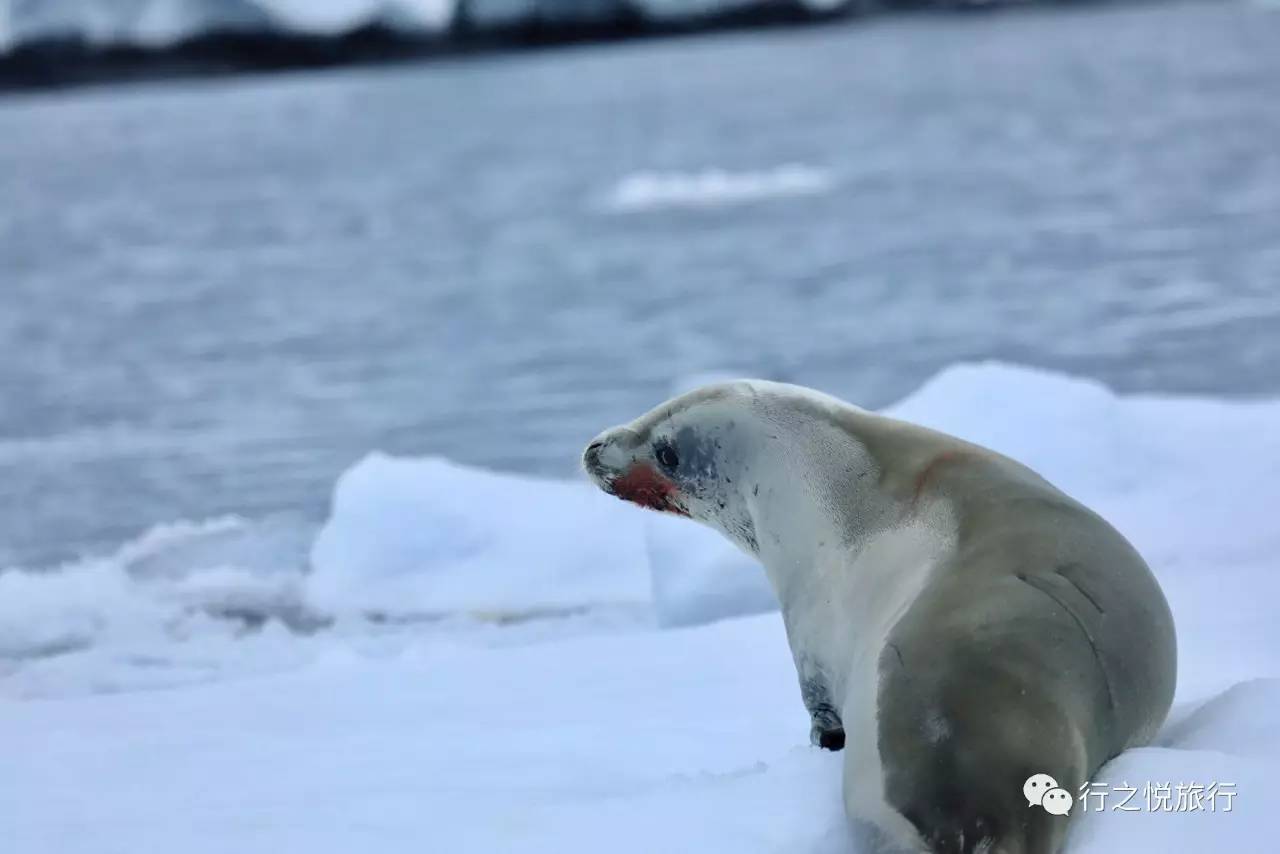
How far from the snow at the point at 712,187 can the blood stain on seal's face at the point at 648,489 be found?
13.6 metres

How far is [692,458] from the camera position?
7.79 ft

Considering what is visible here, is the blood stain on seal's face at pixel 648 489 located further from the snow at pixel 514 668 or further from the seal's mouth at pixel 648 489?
the snow at pixel 514 668

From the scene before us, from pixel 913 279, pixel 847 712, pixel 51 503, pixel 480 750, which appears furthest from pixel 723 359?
pixel 847 712

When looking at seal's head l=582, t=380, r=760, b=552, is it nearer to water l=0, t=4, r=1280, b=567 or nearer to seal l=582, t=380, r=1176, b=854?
seal l=582, t=380, r=1176, b=854

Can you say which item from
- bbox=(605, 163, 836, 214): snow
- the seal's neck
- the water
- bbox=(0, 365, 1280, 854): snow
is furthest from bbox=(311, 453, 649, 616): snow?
bbox=(605, 163, 836, 214): snow

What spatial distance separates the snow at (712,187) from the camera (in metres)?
16.3

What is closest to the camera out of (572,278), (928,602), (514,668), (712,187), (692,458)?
(928,602)

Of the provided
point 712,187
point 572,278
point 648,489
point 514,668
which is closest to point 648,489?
point 648,489

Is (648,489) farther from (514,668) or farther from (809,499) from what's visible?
(514,668)

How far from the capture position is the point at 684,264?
1165 centimetres

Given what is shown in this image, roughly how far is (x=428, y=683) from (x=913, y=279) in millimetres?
7383

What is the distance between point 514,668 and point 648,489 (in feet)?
2.28

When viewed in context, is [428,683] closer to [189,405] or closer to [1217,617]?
[1217,617]

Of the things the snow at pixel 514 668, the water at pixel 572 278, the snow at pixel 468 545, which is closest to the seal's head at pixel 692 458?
the snow at pixel 514 668
